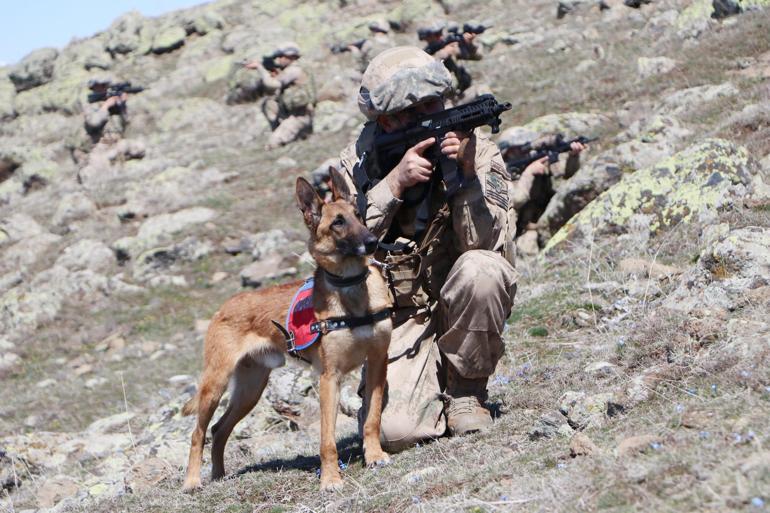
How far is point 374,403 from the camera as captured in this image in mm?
4906

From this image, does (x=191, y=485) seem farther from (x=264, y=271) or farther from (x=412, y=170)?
(x=264, y=271)

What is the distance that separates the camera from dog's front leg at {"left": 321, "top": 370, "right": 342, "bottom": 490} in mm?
4578

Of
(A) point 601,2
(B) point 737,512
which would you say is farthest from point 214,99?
(B) point 737,512

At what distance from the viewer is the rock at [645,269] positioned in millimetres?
6998

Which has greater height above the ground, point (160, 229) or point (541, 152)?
point (541, 152)

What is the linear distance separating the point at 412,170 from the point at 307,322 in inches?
48.0

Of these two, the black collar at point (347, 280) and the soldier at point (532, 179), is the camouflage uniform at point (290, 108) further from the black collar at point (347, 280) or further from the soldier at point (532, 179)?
the black collar at point (347, 280)

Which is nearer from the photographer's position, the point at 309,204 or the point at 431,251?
the point at 309,204

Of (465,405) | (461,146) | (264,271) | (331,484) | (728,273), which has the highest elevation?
(461,146)

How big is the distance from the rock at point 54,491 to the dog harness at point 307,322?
10.6ft

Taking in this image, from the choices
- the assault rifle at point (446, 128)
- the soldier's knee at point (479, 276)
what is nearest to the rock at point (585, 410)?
the soldier's knee at point (479, 276)

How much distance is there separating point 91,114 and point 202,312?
2051cm

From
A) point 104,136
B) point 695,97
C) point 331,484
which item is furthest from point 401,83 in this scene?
point 104,136

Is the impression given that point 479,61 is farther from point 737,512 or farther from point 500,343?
point 737,512
